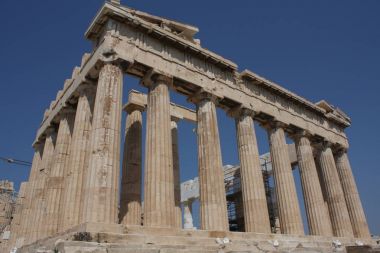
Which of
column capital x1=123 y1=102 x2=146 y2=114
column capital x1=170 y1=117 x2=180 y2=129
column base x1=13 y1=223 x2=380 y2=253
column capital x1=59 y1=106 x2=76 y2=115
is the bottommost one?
column base x1=13 y1=223 x2=380 y2=253

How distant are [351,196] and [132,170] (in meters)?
19.7

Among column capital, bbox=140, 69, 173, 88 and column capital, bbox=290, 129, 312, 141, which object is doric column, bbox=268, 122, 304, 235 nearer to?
column capital, bbox=290, 129, 312, 141

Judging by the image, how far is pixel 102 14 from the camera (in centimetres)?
1731

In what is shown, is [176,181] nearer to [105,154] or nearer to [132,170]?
[132,170]

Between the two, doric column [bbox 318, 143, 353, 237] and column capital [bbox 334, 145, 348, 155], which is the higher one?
column capital [bbox 334, 145, 348, 155]

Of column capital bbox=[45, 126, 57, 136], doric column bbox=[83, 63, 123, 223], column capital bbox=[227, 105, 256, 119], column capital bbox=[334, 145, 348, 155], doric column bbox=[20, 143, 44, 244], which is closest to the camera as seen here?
doric column bbox=[83, 63, 123, 223]

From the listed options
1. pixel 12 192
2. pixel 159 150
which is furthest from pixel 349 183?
pixel 12 192

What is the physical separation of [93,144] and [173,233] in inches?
208

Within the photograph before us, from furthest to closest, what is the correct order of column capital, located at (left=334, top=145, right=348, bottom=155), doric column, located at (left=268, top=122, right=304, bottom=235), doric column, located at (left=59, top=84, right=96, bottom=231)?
column capital, located at (left=334, top=145, right=348, bottom=155), doric column, located at (left=268, top=122, right=304, bottom=235), doric column, located at (left=59, top=84, right=96, bottom=231)

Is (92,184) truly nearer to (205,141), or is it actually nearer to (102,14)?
(205,141)

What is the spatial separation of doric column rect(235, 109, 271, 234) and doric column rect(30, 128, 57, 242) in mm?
11857

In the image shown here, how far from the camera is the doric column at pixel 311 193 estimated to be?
23547 millimetres

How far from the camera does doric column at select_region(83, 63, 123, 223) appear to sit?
13461 mm

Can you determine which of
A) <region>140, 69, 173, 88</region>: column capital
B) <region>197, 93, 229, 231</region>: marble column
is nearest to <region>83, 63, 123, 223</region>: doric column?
<region>140, 69, 173, 88</region>: column capital
